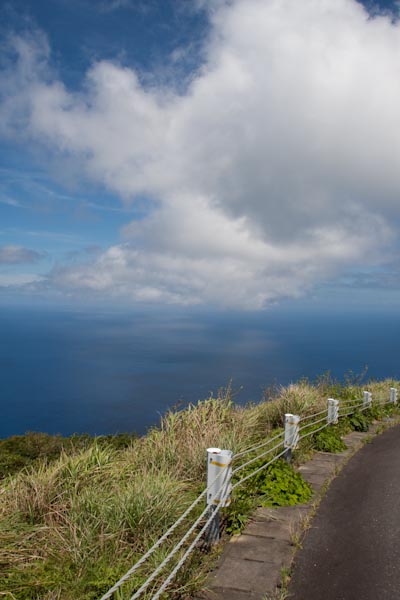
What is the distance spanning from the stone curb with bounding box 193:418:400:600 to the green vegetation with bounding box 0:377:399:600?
155mm

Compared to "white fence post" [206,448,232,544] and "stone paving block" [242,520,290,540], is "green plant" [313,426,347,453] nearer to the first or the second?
"stone paving block" [242,520,290,540]

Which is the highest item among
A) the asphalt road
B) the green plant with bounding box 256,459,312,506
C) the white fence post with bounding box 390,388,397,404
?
the white fence post with bounding box 390,388,397,404

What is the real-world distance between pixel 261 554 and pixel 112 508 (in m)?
1.63

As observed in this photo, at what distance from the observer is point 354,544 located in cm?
445

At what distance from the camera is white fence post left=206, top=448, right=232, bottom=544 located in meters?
4.35

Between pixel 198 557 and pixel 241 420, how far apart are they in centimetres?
453

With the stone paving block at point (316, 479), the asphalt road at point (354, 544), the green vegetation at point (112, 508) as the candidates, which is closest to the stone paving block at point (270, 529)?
the green vegetation at point (112, 508)

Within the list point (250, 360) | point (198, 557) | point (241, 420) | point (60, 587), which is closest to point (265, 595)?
point (198, 557)

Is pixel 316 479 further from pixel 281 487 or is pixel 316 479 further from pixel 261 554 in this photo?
pixel 261 554

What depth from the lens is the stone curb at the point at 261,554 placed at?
3539mm

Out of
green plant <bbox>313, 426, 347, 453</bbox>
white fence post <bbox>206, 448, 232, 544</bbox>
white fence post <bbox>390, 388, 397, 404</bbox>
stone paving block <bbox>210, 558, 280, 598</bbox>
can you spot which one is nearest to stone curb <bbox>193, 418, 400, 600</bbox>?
stone paving block <bbox>210, 558, 280, 598</bbox>

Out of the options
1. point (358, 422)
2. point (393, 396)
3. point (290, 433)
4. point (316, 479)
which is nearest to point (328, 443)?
point (290, 433)

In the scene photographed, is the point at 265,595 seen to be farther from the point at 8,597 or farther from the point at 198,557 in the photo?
the point at 8,597

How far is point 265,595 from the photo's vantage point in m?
3.48
